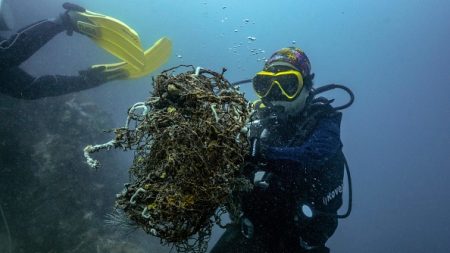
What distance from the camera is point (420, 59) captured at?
412 ft

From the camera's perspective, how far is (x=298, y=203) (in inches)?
167

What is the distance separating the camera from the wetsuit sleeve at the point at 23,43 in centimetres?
738

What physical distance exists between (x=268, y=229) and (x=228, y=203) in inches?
72.4

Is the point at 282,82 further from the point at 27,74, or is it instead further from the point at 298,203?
the point at 27,74

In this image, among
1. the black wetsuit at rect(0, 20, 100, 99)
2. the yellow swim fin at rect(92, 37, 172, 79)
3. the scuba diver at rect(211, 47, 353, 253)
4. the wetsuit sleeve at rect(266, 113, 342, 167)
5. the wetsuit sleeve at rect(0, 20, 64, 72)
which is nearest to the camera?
the wetsuit sleeve at rect(266, 113, 342, 167)

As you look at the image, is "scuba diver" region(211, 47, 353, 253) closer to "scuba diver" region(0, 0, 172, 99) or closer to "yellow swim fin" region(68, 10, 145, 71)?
"yellow swim fin" region(68, 10, 145, 71)

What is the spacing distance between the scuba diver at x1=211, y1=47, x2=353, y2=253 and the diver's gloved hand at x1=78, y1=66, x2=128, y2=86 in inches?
224

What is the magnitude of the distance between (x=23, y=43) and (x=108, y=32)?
205 centimetres

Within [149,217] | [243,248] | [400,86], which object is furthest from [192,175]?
[400,86]

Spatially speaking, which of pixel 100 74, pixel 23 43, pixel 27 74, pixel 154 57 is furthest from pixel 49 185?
pixel 154 57

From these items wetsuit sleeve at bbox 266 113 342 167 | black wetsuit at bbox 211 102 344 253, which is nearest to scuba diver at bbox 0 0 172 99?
black wetsuit at bbox 211 102 344 253

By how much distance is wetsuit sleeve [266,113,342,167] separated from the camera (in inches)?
134

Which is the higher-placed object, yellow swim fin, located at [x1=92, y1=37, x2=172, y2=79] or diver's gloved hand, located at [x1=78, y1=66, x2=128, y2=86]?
yellow swim fin, located at [x1=92, y1=37, x2=172, y2=79]

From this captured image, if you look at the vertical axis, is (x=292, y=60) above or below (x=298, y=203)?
above
